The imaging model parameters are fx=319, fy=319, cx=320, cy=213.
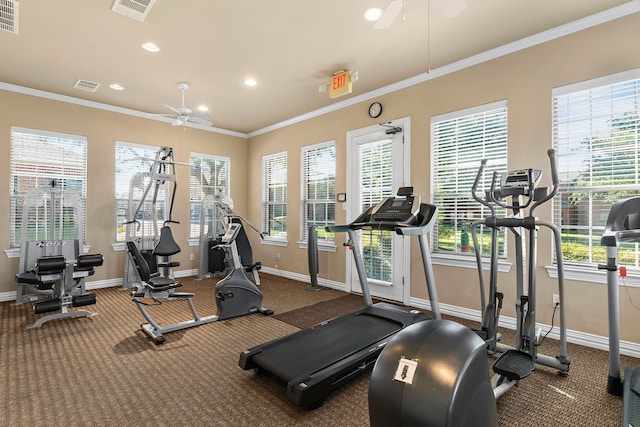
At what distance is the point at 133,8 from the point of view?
2.73 m

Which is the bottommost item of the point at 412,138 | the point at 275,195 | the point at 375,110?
the point at 275,195

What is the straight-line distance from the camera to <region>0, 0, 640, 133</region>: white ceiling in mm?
2754

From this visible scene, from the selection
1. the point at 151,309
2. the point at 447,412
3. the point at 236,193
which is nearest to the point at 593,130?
the point at 447,412

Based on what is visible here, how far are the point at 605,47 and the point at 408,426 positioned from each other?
354 cm

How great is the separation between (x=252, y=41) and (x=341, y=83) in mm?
1167

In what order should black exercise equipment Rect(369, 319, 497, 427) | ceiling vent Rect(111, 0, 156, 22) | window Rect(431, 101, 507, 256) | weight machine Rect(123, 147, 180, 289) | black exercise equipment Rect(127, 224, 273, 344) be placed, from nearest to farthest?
black exercise equipment Rect(369, 319, 497, 427) → ceiling vent Rect(111, 0, 156, 22) → black exercise equipment Rect(127, 224, 273, 344) → window Rect(431, 101, 507, 256) → weight machine Rect(123, 147, 180, 289)

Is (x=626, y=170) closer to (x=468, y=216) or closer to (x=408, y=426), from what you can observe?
(x=468, y=216)

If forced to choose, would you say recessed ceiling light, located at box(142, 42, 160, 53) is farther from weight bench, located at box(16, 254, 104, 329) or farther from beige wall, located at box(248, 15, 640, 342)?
beige wall, located at box(248, 15, 640, 342)

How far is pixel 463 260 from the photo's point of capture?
3.69 metres

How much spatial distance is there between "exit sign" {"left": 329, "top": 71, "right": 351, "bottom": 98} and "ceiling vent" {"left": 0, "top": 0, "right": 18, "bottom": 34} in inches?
119

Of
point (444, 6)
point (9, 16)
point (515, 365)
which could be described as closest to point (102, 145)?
point (9, 16)

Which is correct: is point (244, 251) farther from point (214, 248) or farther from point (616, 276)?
point (616, 276)

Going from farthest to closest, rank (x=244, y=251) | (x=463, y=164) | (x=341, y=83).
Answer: (x=244, y=251), (x=341, y=83), (x=463, y=164)

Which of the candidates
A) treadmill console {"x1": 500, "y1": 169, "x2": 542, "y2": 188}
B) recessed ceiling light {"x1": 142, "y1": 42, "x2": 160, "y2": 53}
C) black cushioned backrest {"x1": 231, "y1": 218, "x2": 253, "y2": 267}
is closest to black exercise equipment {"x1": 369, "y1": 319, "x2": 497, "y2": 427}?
treadmill console {"x1": 500, "y1": 169, "x2": 542, "y2": 188}
